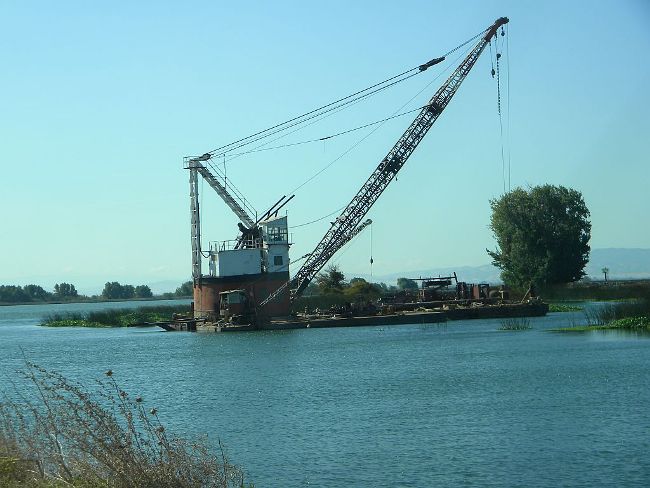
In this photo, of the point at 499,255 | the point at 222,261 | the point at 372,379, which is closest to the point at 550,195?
the point at 499,255

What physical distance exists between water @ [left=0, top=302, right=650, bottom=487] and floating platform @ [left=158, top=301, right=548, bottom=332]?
11.5 meters

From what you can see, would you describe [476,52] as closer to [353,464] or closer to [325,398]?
[325,398]

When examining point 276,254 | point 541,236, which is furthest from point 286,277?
point 541,236

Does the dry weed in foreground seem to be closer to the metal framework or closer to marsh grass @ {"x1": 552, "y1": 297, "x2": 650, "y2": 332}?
marsh grass @ {"x1": 552, "y1": 297, "x2": 650, "y2": 332}

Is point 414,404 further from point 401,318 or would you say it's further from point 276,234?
point 276,234

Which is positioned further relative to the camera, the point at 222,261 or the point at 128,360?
the point at 222,261

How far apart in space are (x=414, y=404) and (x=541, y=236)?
226 feet

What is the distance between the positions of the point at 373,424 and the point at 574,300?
70471 millimetres

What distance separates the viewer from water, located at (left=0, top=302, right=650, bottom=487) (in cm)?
1947

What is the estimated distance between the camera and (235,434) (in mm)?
24266

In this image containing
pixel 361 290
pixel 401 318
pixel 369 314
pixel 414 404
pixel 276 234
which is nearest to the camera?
pixel 414 404

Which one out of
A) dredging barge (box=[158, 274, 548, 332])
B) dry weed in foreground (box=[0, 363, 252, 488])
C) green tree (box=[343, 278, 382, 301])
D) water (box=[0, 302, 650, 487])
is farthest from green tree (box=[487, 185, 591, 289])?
dry weed in foreground (box=[0, 363, 252, 488])

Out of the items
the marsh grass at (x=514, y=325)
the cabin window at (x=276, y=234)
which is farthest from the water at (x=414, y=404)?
the cabin window at (x=276, y=234)

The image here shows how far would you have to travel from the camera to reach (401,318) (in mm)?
66562
